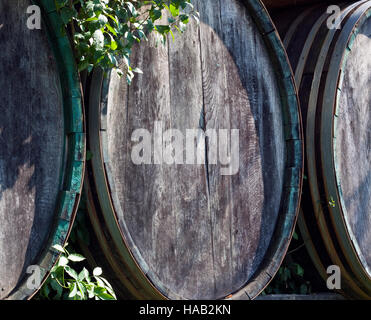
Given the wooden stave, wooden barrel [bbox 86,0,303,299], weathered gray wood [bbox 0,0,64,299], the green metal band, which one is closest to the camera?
weathered gray wood [bbox 0,0,64,299]

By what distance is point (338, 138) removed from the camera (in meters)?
3.27

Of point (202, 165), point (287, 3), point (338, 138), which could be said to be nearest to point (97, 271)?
point (202, 165)

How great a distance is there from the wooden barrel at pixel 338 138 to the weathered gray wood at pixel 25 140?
1.52m

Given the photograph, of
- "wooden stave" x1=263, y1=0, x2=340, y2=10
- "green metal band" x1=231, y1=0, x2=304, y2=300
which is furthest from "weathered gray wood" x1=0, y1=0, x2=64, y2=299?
"wooden stave" x1=263, y1=0, x2=340, y2=10

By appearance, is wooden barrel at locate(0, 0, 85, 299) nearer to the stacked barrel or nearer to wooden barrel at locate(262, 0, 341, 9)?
the stacked barrel

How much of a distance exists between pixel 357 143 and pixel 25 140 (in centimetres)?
201

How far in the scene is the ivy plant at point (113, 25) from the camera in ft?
6.68

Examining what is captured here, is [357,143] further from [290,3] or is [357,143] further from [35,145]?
[35,145]

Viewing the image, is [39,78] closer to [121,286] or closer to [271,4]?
[121,286]

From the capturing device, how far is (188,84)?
101 inches

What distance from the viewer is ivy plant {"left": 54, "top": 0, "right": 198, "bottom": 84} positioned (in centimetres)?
204

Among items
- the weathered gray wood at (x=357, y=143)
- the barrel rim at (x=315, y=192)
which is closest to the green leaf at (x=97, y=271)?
the barrel rim at (x=315, y=192)
